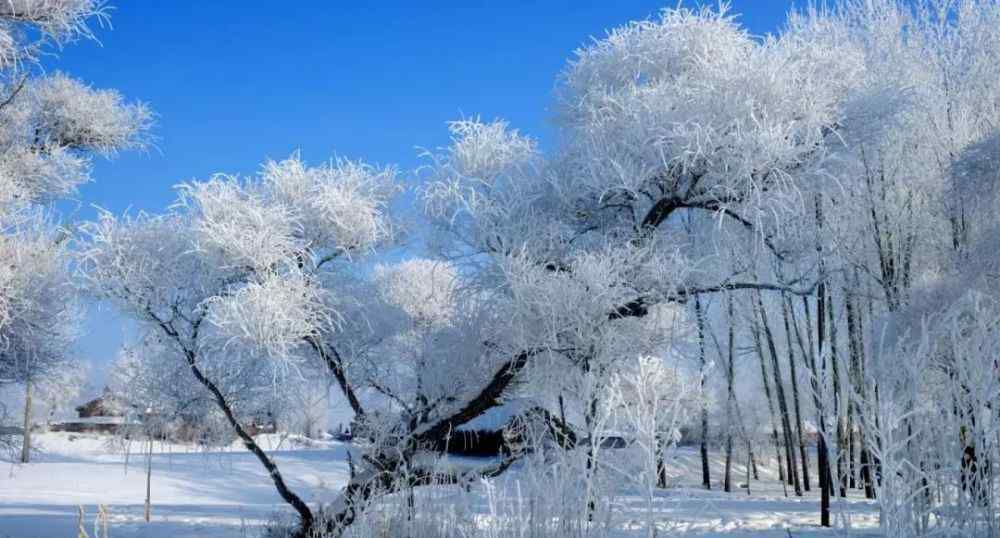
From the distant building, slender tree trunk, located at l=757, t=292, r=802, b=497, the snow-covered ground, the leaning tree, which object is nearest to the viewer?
the leaning tree

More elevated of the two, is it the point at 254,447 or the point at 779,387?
the point at 779,387

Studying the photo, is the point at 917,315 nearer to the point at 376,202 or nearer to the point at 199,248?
the point at 376,202

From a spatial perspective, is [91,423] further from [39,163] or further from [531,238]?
[531,238]

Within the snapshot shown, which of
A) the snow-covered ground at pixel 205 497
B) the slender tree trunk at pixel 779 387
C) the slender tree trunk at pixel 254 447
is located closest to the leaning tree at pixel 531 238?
the slender tree trunk at pixel 254 447

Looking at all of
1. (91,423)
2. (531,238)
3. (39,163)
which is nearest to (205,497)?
(39,163)

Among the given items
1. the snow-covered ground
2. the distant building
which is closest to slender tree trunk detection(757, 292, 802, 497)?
the snow-covered ground

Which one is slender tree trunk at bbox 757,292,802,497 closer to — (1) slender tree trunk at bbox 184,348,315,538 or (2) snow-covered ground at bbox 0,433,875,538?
(2) snow-covered ground at bbox 0,433,875,538

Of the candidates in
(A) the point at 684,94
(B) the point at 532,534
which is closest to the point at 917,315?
(A) the point at 684,94

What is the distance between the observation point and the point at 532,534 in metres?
4.93

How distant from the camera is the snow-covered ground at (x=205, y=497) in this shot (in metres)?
11.8

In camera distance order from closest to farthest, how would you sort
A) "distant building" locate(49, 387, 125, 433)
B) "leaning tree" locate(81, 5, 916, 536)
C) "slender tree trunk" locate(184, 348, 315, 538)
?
"leaning tree" locate(81, 5, 916, 536) < "slender tree trunk" locate(184, 348, 315, 538) < "distant building" locate(49, 387, 125, 433)

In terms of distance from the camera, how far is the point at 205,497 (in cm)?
2219

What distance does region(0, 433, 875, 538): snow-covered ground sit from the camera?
38.7ft

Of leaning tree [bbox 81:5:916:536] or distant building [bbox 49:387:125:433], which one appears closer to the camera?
leaning tree [bbox 81:5:916:536]
